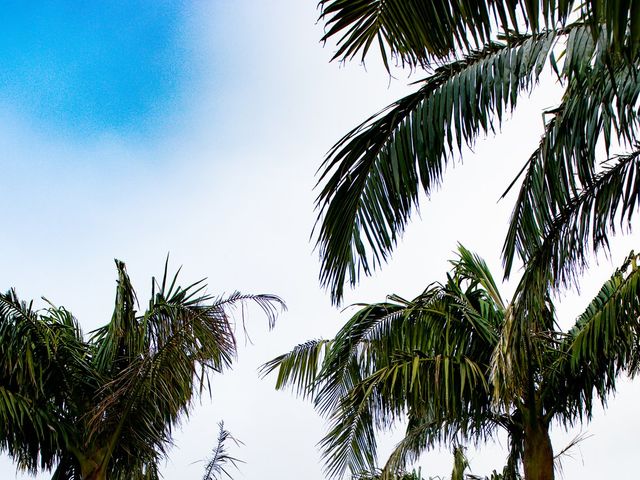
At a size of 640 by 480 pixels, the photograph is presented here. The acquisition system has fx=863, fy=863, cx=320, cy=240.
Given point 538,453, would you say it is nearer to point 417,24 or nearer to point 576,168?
point 576,168

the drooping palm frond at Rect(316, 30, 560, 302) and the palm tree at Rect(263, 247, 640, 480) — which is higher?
the palm tree at Rect(263, 247, 640, 480)

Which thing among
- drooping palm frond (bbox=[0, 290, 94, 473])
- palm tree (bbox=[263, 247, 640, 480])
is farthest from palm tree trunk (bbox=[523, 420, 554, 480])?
drooping palm frond (bbox=[0, 290, 94, 473])

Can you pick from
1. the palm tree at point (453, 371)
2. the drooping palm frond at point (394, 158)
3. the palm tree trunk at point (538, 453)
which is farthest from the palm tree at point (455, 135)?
the palm tree trunk at point (538, 453)

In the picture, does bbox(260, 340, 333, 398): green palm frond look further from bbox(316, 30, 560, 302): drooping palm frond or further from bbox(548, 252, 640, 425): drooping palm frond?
bbox(316, 30, 560, 302): drooping palm frond

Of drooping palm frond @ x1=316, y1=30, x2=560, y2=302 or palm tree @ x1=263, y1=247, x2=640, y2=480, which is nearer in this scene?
drooping palm frond @ x1=316, y1=30, x2=560, y2=302

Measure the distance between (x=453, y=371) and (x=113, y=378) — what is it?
127 inches

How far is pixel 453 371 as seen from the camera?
26.1ft

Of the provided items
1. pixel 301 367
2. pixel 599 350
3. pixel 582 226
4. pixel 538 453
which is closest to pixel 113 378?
pixel 301 367

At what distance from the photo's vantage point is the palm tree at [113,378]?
7.75 m

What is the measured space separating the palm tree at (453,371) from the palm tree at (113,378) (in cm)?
152

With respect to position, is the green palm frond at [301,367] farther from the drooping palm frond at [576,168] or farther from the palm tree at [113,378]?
the drooping palm frond at [576,168]

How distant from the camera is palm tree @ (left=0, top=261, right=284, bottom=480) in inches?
305

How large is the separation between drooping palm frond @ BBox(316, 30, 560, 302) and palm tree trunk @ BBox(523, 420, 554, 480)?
4.29 m

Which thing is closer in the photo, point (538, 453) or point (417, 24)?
point (417, 24)
